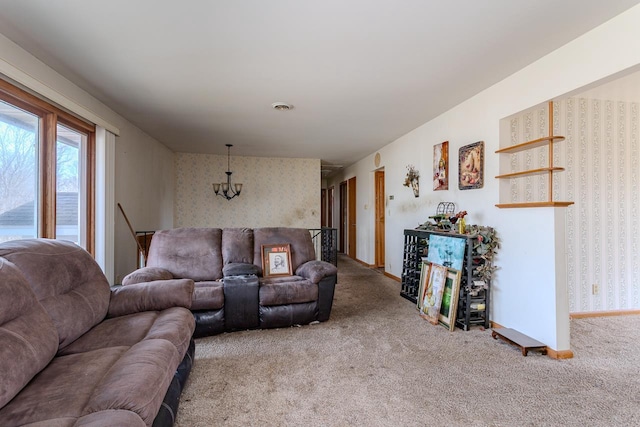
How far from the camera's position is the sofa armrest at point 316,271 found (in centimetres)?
298

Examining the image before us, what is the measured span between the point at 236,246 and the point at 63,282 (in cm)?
173

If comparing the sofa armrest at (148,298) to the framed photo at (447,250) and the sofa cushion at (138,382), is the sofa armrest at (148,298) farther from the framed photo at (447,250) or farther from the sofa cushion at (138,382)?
the framed photo at (447,250)

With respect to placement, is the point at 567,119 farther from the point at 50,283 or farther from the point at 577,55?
the point at 50,283

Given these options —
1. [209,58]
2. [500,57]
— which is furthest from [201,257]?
[500,57]

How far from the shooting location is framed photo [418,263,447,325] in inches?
121

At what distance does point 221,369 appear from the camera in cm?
216

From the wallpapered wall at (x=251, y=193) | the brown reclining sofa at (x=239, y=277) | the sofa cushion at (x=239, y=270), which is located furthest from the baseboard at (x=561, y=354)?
the wallpapered wall at (x=251, y=193)

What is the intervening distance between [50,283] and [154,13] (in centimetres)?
163

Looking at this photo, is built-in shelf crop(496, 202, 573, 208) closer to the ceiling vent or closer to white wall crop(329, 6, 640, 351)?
white wall crop(329, 6, 640, 351)

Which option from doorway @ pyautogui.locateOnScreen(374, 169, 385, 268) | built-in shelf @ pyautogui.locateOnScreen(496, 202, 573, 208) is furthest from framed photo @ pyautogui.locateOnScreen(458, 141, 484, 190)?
doorway @ pyautogui.locateOnScreen(374, 169, 385, 268)

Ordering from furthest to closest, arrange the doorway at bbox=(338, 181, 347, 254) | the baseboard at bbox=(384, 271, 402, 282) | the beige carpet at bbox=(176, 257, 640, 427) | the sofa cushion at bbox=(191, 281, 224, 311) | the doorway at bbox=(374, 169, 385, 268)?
the doorway at bbox=(338, 181, 347, 254), the doorway at bbox=(374, 169, 385, 268), the baseboard at bbox=(384, 271, 402, 282), the sofa cushion at bbox=(191, 281, 224, 311), the beige carpet at bbox=(176, 257, 640, 427)

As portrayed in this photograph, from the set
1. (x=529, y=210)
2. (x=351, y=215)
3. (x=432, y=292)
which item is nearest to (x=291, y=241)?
(x=432, y=292)

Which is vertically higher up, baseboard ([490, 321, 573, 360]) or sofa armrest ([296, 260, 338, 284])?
sofa armrest ([296, 260, 338, 284])

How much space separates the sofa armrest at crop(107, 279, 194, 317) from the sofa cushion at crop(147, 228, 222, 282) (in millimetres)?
1019
